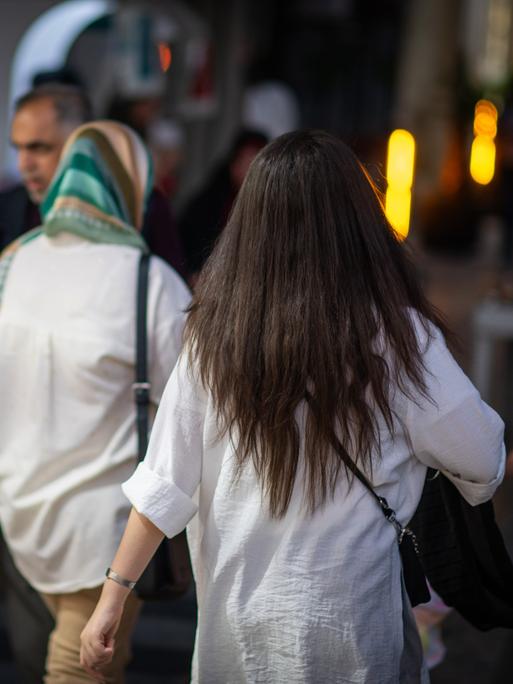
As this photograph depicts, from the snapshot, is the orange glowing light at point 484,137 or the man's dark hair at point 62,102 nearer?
the man's dark hair at point 62,102

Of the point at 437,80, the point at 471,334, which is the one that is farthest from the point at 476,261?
the point at 471,334

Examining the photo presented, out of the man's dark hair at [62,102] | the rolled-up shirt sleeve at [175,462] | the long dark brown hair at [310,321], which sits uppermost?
the man's dark hair at [62,102]

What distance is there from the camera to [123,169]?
304 centimetres

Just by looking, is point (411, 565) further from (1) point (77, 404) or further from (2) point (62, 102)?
(2) point (62, 102)

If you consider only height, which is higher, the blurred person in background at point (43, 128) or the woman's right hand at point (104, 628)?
the blurred person in background at point (43, 128)

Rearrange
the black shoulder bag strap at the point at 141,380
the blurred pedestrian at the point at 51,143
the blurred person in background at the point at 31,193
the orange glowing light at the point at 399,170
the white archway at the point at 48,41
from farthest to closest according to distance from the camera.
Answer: the orange glowing light at the point at 399,170, the white archway at the point at 48,41, the blurred pedestrian at the point at 51,143, the blurred person in background at the point at 31,193, the black shoulder bag strap at the point at 141,380

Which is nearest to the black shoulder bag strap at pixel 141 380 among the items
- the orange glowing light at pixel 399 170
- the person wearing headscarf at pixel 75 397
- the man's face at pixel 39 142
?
the person wearing headscarf at pixel 75 397

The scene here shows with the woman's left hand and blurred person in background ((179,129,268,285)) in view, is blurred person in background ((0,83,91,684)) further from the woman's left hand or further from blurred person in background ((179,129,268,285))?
blurred person in background ((179,129,268,285))

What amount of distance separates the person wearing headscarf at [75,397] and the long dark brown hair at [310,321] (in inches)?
26.5

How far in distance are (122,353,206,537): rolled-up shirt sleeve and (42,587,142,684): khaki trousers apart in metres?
0.71

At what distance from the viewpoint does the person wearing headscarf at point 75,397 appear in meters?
2.80

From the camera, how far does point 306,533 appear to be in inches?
85.5

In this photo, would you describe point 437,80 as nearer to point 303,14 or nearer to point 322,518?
point 303,14

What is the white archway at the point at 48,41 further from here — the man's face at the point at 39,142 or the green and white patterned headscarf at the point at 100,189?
the green and white patterned headscarf at the point at 100,189
